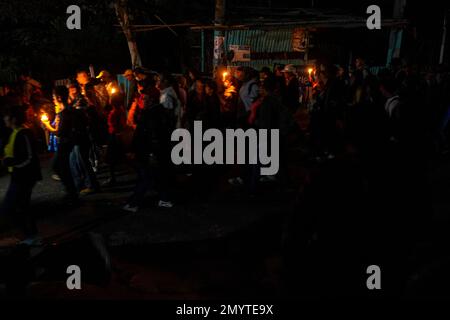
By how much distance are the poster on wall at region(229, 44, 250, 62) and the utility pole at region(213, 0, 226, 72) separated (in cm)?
99

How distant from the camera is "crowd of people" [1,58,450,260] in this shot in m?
3.91

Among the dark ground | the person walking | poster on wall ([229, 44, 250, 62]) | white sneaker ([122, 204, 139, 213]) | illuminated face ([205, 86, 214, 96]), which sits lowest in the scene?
the dark ground

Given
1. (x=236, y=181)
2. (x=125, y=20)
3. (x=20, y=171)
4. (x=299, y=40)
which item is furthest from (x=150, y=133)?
(x=299, y=40)

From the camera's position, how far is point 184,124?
30.5 ft

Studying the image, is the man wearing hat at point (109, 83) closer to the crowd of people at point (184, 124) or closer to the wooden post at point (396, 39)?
the crowd of people at point (184, 124)

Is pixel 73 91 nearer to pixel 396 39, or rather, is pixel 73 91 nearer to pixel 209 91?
pixel 209 91

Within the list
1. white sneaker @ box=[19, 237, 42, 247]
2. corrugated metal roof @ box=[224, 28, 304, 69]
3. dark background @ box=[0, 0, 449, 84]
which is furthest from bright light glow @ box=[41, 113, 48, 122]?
corrugated metal roof @ box=[224, 28, 304, 69]

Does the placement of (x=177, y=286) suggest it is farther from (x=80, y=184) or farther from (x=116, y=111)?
(x=116, y=111)

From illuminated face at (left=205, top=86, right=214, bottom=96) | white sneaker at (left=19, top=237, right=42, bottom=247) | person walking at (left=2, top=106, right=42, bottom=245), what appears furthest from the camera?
illuminated face at (left=205, top=86, right=214, bottom=96)

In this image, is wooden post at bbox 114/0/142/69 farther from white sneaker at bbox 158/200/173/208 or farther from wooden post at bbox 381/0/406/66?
white sneaker at bbox 158/200/173/208

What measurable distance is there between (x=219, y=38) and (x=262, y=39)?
11.8 feet

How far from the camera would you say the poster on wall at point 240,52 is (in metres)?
15.8

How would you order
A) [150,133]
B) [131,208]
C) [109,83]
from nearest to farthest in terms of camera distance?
[150,133] < [131,208] < [109,83]

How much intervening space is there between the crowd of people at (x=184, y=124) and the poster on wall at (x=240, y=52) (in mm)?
4638
